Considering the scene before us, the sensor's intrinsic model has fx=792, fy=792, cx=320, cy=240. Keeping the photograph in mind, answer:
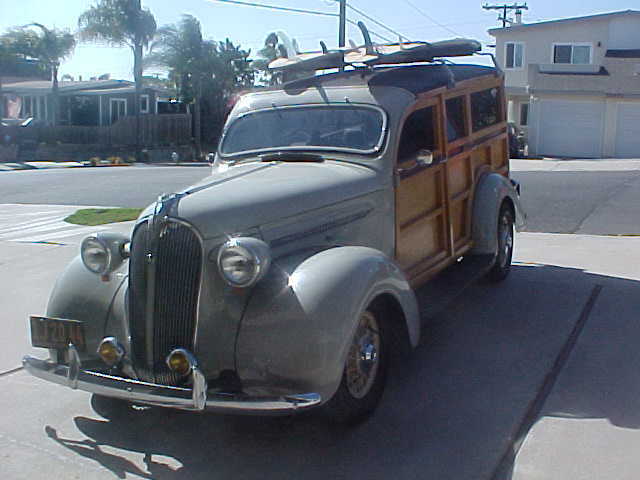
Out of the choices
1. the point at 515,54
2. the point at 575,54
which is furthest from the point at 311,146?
the point at 515,54

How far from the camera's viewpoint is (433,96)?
6.43 metres

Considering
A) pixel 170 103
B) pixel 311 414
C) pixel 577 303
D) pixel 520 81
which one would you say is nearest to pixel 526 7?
pixel 520 81

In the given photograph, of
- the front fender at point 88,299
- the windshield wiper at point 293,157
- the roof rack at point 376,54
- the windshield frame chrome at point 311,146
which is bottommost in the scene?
the front fender at point 88,299

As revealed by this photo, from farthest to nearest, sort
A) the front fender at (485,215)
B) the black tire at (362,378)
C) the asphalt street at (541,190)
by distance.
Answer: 1. the asphalt street at (541,190)
2. the front fender at (485,215)
3. the black tire at (362,378)

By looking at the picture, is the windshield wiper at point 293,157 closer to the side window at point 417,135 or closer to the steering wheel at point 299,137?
the steering wheel at point 299,137

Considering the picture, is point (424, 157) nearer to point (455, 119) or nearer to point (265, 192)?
point (455, 119)

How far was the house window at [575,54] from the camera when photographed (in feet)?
108

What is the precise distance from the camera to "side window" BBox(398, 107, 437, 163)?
19.6 ft

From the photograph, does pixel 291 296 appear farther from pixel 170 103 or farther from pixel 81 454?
pixel 170 103

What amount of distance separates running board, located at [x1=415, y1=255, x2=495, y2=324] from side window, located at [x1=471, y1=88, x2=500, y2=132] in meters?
1.23

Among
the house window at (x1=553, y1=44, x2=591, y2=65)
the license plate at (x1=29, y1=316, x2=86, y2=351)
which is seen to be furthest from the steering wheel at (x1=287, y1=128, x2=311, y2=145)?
the house window at (x1=553, y1=44, x2=591, y2=65)

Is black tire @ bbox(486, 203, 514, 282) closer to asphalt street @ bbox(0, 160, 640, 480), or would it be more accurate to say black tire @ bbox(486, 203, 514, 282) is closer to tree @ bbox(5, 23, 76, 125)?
asphalt street @ bbox(0, 160, 640, 480)

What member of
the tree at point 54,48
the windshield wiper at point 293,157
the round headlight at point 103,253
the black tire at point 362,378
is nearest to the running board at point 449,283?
the black tire at point 362,378

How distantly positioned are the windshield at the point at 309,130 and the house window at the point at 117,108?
41712 mm
